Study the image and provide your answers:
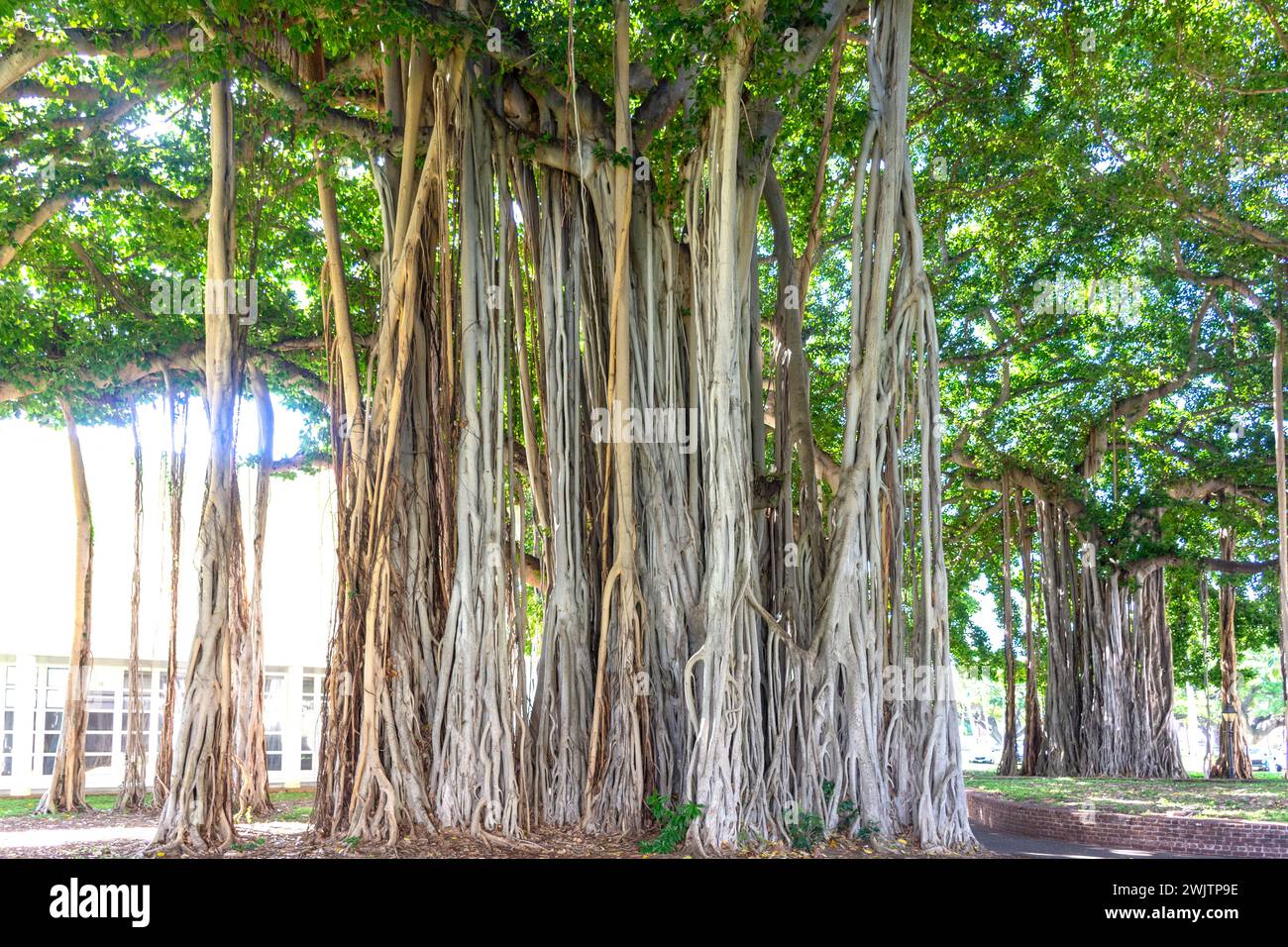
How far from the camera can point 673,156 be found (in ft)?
20.2

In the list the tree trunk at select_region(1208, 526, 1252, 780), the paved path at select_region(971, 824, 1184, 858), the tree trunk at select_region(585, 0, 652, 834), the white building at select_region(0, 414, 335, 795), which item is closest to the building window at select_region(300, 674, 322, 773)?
the white building at select_region(0, 414, 335, 795)

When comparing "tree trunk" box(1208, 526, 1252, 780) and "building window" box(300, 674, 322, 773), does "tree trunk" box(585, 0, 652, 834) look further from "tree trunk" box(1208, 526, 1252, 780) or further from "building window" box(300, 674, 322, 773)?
"tree trunk" box(1208, 526, 1252, 780)

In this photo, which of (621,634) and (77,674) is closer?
(621,634)

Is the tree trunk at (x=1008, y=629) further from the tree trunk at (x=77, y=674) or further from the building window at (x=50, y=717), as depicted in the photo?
the building window at (x=50, y=717)

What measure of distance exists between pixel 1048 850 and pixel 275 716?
8.31m

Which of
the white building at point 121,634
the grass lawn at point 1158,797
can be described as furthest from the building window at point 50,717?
the grass lawn at point 1158,797

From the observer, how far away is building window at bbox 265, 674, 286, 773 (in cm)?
1158

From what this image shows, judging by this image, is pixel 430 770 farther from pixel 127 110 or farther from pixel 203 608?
pixel 127 110

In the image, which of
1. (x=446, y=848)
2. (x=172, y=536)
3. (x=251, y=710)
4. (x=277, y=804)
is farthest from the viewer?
(x=277, y=804)

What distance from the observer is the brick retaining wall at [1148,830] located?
17.7 feet

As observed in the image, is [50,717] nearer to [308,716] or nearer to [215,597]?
[308,716]

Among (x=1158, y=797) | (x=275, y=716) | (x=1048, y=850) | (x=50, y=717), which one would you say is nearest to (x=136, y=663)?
(x=50, y=717)

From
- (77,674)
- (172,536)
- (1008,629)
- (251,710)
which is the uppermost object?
(172,536)

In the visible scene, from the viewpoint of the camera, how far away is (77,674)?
26.5ft
